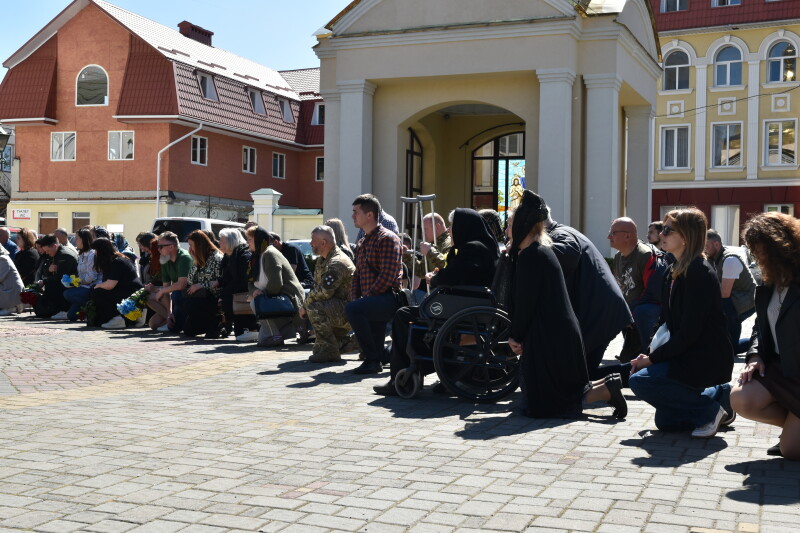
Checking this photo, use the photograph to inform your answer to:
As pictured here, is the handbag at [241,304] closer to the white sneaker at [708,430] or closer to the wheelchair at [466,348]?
the wheelchair at [466,348]

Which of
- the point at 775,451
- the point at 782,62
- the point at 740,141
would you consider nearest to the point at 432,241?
the point at 775,451

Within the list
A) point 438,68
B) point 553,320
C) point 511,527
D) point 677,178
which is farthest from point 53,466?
point 677,178

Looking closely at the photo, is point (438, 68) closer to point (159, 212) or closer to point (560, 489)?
point (560, 489)

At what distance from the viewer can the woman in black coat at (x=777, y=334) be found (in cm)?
623

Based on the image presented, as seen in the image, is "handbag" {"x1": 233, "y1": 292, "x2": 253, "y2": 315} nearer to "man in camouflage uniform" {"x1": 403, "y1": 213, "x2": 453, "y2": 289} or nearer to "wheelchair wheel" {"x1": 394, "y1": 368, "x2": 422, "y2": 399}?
"man in camouflage uniform" {"x1": 403, "y1": 213, "x2": 453, "y2": 289}

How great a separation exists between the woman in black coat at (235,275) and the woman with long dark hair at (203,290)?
266 millimetres

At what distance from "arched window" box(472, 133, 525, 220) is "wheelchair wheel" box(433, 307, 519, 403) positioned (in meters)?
18.5

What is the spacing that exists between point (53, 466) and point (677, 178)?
139 ft

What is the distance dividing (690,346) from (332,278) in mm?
5738

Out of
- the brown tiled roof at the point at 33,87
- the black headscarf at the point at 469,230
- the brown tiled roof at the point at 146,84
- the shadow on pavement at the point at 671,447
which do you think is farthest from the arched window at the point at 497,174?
the brown tiled roof at the point at 33,87

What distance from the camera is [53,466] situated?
6.13 m

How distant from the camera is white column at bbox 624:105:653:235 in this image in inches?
1016

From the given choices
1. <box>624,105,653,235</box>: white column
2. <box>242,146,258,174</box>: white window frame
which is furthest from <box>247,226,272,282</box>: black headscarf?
<box>242,146,258,174</box>: white window frame

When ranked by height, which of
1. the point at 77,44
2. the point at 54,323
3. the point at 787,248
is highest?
the point at 77,44
